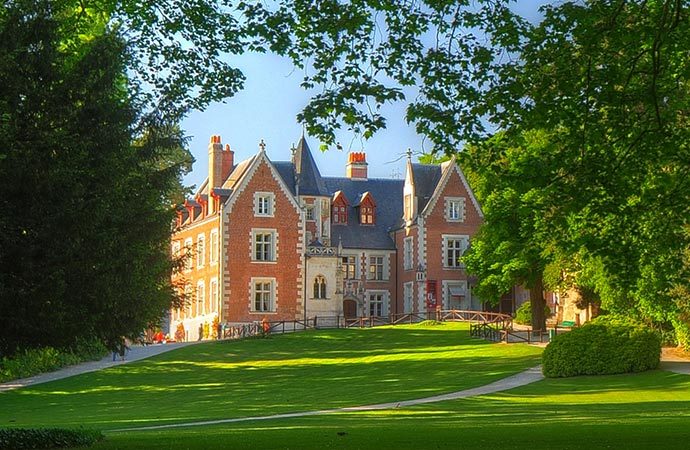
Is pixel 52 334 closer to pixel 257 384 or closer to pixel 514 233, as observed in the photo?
pixel 257 384

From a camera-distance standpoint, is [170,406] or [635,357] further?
[635,357]

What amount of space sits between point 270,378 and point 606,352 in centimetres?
1293

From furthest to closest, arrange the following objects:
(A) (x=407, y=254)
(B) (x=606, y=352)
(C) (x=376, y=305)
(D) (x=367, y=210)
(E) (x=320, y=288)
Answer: (D) (x=367, y=210), (C) (x=376, y=305), (A) (x=407, y=254), (E) (x=320, y=288), (B) (x=606, y=352)

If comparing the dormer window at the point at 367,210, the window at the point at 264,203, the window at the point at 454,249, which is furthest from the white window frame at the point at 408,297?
the window at the point at 264,203

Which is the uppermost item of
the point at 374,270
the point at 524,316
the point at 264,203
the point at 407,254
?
the point at 264,203

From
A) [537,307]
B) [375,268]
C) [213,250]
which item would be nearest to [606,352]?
[537,307]

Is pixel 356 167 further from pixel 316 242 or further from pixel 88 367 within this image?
pixel 88 367

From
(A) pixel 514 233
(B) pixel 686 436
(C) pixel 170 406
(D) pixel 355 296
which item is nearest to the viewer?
(B) pixel 686 436

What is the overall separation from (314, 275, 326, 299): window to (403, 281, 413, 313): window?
584 centimetres

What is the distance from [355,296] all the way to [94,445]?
52.9 meters

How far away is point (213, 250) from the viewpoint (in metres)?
66.8

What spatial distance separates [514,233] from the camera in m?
51.6

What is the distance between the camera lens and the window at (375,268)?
71.6 meters

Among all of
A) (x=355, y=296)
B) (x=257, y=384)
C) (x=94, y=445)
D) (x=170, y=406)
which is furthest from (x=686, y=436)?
(x=355, y=296)
